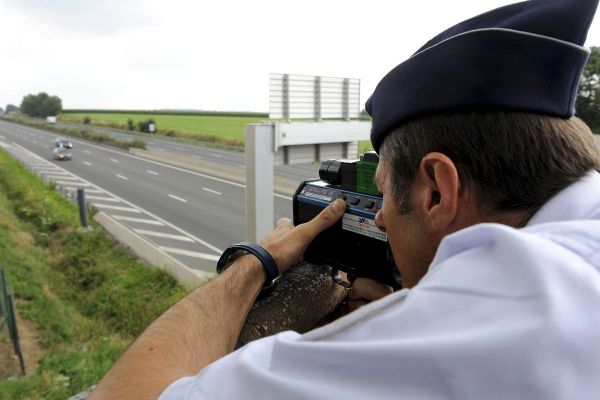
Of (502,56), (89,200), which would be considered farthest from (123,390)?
(89,200)

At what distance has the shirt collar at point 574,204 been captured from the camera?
0.82 meters

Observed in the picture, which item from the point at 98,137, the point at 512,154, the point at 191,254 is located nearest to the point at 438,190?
the point at 512,154

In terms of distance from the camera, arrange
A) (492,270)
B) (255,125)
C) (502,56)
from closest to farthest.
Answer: (492,270), (502,56), (255,125)

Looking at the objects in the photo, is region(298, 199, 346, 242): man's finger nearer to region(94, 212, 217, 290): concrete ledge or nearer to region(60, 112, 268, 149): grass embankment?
region(94, 212, 217, 290): concrete ledge

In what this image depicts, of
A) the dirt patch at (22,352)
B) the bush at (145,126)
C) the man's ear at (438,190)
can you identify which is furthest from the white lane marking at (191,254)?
the bush at (145,126)

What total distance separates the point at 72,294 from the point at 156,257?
2.37 meters

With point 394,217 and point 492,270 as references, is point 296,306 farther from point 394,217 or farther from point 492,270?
point 492,270

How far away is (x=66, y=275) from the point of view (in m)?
13.7

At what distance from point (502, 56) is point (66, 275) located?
1474 cm

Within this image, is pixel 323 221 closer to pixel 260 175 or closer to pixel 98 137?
pixel 260 175

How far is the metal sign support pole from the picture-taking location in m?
5.54

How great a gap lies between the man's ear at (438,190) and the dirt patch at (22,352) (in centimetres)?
836

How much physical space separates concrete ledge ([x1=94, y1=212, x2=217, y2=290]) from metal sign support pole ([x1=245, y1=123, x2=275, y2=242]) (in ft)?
15.6

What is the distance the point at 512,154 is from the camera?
87cm
